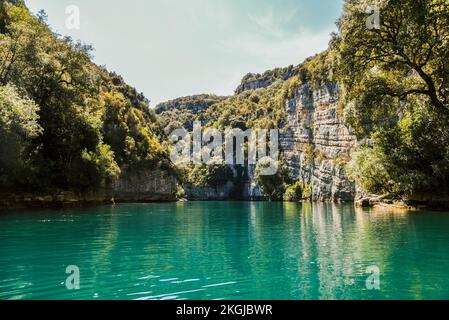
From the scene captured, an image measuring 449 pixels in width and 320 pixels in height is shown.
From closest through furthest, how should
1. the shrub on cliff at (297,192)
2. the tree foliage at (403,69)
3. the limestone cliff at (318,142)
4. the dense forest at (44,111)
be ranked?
the tree foliage at (403,69) < the dense forest at (44,111) < the limestone cliff at (318,142) < the shrub on cliff at (297,192)

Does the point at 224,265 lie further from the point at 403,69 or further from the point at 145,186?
the point at 145,186

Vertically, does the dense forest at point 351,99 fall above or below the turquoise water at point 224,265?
above

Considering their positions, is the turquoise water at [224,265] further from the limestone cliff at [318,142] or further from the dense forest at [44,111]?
the limestone cliff at [318,142]

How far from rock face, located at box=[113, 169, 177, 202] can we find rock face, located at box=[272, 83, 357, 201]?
39255 mm

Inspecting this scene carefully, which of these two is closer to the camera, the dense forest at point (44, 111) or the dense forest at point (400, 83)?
the dense forest at point (400, 83)

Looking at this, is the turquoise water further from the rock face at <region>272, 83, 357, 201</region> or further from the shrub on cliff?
the shrub on cliff

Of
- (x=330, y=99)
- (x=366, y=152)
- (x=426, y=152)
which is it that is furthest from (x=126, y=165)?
(x=426, y=152)

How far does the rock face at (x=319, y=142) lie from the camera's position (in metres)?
93.2

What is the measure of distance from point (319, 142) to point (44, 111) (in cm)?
7599

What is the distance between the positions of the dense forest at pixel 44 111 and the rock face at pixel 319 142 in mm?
55295

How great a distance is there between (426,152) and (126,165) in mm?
81296

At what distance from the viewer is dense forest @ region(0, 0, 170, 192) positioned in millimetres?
32188

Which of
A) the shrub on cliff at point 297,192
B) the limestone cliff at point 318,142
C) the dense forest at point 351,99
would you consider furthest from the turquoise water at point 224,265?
the shrub on cliff at point 297,192

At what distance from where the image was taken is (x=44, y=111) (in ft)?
156
